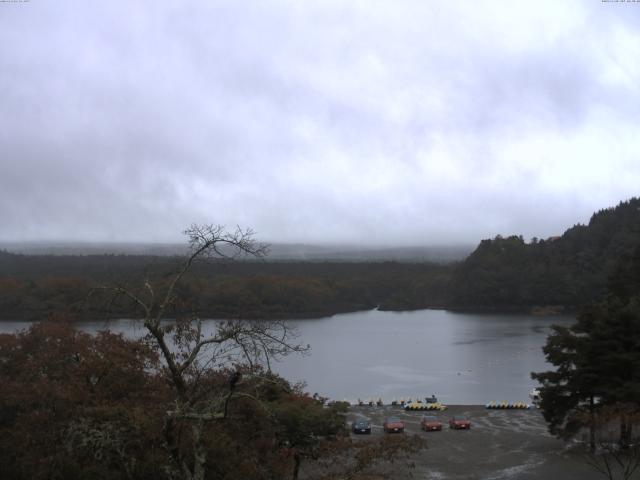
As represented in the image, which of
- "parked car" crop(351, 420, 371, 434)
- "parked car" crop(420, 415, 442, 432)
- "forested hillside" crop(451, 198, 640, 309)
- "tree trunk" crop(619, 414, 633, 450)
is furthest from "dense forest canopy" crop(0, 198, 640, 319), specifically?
"tree trunk" crop(619, 414, 633, 450)

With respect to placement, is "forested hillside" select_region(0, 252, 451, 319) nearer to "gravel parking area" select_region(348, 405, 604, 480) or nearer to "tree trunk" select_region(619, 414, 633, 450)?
"gravel parking area" select_region(348, 405, 604, 480)

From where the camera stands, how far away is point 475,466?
1252 centimetres

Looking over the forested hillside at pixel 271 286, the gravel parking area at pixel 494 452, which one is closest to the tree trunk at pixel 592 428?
the gravel parking area at pixel 494 452

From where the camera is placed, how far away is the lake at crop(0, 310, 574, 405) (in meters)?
26.0

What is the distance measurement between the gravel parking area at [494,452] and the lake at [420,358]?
578 centimetres

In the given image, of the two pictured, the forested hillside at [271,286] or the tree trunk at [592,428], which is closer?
the tree trunk at [592,428]

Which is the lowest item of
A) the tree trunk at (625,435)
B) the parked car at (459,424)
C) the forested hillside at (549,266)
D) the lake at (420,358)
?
the lake at (420,358)

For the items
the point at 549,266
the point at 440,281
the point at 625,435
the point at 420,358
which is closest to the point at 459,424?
the point at 625,435

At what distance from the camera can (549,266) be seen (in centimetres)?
6203

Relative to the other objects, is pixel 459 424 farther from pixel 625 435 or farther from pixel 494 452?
pixel 625 435

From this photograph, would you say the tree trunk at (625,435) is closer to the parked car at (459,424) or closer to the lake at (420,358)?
the parked car at (459,424)

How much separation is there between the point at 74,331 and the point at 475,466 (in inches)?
293

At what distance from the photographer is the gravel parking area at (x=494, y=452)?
11805mm

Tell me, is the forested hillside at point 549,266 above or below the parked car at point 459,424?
above
